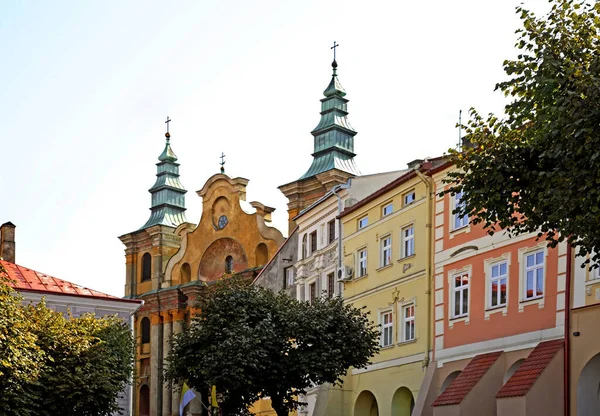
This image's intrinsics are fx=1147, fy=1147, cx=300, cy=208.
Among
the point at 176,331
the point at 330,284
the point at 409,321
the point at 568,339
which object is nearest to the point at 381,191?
the point at 409,321

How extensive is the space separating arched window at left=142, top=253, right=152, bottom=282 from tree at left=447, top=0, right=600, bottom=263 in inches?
2405

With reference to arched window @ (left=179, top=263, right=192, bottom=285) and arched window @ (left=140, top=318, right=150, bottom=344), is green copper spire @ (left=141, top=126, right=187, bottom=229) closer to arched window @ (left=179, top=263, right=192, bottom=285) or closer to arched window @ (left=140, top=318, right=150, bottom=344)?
arched window @ (left=179, top=263, right=192, bottom=285)

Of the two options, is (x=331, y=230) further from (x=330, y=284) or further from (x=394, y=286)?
(x=394, y=286)

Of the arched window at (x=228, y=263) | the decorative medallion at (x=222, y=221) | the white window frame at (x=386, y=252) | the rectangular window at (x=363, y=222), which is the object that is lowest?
the white window frame at (x=386, y=252)

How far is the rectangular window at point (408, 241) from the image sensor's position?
3928 centimetres

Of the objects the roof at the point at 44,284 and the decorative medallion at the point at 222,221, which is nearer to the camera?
the roof at the point at 44,284

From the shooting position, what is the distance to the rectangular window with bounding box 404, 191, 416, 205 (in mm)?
39438

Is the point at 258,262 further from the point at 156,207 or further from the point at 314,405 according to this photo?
the point at 314,405

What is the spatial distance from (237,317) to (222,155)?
43.8 meters

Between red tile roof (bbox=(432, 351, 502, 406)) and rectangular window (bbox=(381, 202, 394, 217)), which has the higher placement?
rectangular window (bbox=(381, 202, 394, 217))

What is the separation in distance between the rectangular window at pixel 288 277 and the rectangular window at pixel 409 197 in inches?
615

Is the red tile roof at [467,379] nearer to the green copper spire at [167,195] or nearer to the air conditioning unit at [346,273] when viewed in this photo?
the air conditioning unit at [346,273]

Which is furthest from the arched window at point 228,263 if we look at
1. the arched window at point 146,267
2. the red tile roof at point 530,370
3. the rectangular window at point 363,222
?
the red tile roof at point 530,370

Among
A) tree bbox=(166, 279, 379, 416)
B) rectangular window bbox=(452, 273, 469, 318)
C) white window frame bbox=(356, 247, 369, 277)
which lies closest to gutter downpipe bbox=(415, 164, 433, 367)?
rectangular window bbox=(452, 273, 469, 318)
